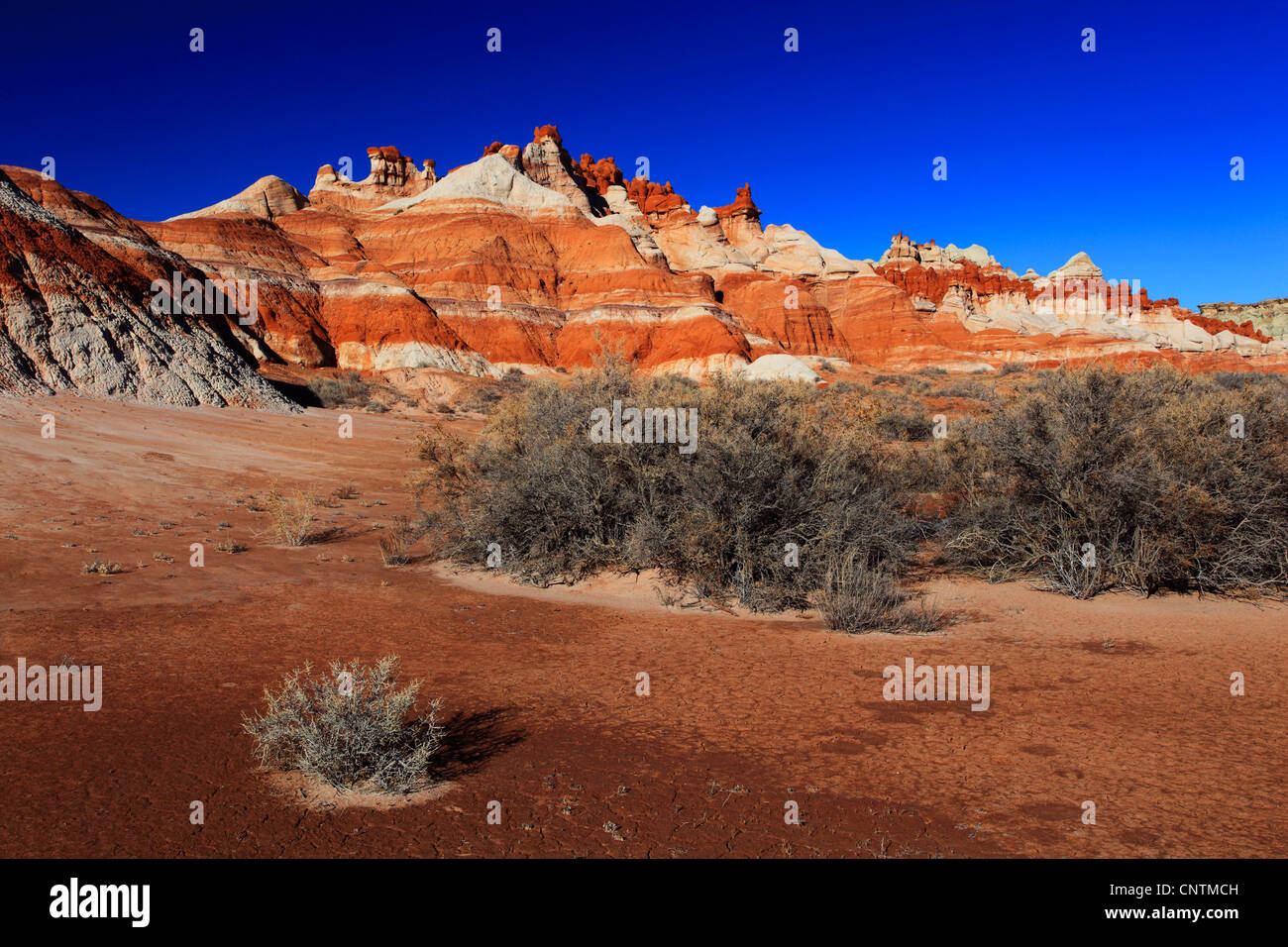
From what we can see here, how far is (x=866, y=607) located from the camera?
695 cm

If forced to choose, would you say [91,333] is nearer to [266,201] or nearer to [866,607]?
[866,607]

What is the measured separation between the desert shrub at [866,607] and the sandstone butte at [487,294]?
11.7 metres

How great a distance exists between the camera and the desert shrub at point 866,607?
698cm

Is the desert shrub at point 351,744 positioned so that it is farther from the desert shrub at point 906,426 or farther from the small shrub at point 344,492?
the desert shrub at point 906,426

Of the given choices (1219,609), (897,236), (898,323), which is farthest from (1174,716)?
(897,236)

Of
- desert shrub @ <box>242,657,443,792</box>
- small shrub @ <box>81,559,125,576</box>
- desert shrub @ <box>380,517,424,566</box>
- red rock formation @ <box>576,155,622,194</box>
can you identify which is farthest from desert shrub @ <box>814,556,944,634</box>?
red rock formation @ <box>576,155,622,194</box>

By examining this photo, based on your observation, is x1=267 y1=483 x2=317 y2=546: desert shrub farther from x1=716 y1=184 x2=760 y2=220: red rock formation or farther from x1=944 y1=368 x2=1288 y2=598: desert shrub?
A: x1=716 y1=184 x2=760 y2=220: red rock formation

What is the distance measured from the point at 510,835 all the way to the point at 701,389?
745 centimetres

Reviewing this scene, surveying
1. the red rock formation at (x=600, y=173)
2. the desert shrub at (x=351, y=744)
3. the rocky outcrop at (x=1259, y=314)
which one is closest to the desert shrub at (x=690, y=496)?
the desert shrub at (x=351, y=744)

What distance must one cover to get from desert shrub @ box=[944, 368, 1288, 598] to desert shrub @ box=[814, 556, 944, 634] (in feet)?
7.29

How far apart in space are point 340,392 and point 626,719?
2878 centimetres

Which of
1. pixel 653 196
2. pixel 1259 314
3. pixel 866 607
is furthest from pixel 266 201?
pixel 1259 314

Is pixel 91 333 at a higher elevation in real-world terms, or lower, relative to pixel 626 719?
higher

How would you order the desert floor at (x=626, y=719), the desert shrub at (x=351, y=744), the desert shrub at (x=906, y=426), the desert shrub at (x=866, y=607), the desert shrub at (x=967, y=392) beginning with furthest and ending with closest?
the desert shrub at (x=967, y=392)
the desert shrub at (x=906, y=426)
the desert shrub at (x=866, y=607)
the desert shrub at (x=351, y=744)
the desert floor at (x=626, y=719)
